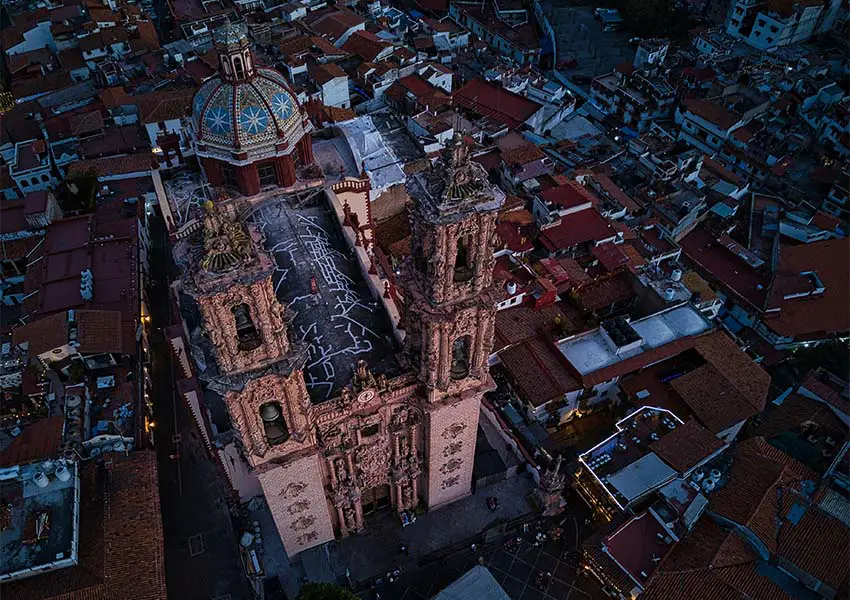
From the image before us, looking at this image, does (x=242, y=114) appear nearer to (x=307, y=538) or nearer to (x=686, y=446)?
(x=307, y=538)

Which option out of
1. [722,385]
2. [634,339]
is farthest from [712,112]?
[722,385]

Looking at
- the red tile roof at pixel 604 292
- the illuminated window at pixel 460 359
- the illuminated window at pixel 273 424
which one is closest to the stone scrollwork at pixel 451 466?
the illuminated window at pixel 460 359

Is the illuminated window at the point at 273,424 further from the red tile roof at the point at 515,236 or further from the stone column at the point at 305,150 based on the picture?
the red tile roof at the point at 515,236

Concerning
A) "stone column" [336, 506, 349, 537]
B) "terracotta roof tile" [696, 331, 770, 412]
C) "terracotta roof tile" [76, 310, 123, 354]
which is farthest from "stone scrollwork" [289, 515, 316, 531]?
"terracotta roof tile" [696, 331, 770, 412]

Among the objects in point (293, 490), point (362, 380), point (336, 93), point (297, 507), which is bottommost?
point (297, 507)

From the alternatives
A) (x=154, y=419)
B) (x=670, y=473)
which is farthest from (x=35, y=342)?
(x=670, y=473)
